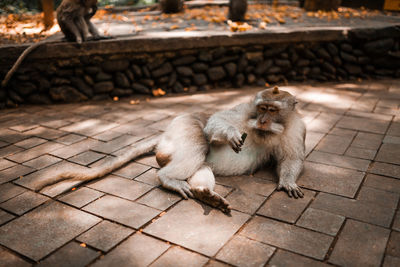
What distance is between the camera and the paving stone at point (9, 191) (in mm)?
3080

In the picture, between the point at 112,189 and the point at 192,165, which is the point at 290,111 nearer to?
the point at 192,165

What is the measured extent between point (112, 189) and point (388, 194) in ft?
8.01

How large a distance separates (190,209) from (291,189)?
91 cm

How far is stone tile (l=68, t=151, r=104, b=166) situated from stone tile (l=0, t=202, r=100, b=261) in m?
0.86

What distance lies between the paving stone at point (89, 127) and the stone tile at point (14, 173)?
107cm

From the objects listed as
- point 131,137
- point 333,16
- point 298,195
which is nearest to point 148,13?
point 333,16

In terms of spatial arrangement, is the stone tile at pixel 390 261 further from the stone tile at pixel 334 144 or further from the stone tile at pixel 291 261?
the stone tile at pixel 334 144

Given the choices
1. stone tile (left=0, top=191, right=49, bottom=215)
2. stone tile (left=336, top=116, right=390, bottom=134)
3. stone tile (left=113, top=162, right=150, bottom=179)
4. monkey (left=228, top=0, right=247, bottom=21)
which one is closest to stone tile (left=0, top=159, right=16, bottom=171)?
stone tile (left=0, top=191, right=49, bottom=215)

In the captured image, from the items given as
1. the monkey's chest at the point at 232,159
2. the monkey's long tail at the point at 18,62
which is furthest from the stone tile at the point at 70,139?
the monkey's chest at the point at 232,159

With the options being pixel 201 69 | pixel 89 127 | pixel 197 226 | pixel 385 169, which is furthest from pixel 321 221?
pixel 201 69

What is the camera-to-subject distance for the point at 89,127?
482 cm

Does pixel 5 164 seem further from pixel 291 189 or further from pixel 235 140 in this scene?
pixel 291 189

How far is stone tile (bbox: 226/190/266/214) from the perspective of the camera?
287 cm

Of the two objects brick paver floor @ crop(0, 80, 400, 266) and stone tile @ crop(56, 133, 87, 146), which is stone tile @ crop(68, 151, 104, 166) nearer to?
brick paver floor @ crop(0, 80, 400, 266)
